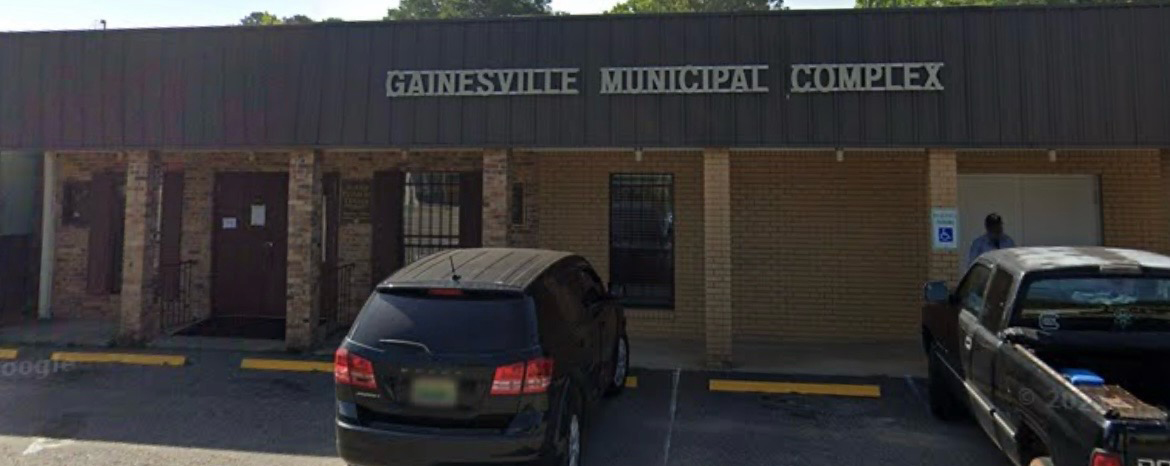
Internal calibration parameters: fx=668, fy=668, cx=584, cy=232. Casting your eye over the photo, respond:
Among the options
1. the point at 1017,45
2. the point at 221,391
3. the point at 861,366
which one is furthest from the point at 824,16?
the point at 221,391

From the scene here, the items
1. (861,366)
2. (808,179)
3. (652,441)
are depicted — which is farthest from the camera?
→ (808,179)

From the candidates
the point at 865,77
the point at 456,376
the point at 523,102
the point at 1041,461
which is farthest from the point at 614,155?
the point at 1041,461

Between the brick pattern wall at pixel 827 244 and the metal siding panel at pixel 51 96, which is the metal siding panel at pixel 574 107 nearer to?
the brick pattern wall at pixel 827 244

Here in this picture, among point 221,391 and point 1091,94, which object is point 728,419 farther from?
point 1091,94

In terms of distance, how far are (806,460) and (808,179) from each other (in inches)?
205

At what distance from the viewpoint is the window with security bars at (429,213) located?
9.96 meters

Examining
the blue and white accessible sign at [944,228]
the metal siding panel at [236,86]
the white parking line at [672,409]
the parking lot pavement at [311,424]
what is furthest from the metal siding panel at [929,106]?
the metal siding panel at [236,86]

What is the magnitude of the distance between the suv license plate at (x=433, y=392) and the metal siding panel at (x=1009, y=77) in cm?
673

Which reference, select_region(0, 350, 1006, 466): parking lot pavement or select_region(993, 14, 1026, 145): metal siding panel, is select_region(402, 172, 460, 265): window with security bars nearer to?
select_region(0, 350, 1006, 466): parking lot pavement

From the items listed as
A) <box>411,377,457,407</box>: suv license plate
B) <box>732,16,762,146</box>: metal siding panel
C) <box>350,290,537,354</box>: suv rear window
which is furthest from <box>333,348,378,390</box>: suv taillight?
<box>732,16,762,146</box>: metal siding panel

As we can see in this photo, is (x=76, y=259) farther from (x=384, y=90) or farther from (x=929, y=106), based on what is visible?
(x=929, y=106)

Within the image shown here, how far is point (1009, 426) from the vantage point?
13.5ft

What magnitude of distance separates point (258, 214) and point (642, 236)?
586cm

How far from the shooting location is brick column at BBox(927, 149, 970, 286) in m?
7.62
